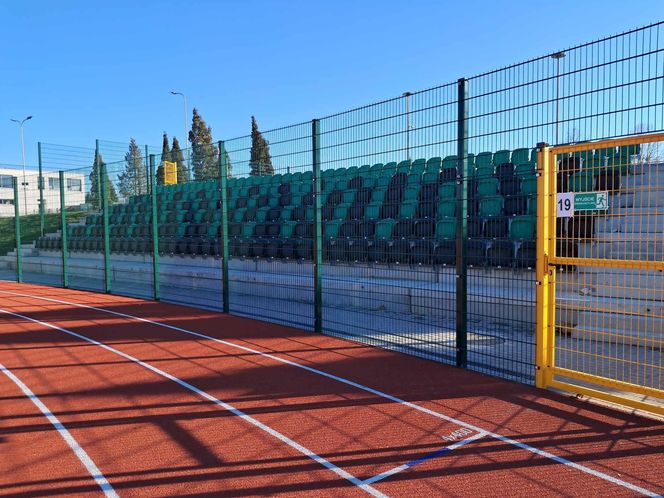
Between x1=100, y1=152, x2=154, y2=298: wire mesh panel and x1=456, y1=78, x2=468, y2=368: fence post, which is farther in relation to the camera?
x1=100, y1=152, x2=154, y2=298: wire mesh panel

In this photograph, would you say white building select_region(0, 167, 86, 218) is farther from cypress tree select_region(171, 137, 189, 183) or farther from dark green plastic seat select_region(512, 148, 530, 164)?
dark green plastic seat select_region(512, 148, 530, 164)

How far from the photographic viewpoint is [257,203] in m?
16.2

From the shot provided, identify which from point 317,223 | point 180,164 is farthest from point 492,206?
point 180,164

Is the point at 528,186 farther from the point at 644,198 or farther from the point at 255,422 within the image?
the point at 255,422

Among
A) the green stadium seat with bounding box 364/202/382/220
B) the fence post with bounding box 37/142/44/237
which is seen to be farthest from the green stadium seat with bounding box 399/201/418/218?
the fence post with bounding box 37/142/44/237

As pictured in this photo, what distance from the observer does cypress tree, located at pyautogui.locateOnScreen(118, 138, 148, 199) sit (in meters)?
13.3

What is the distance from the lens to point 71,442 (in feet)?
13.6

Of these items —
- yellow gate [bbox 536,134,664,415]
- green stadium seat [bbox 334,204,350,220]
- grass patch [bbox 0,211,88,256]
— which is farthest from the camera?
grass patch [bbox 0,211,88,256]

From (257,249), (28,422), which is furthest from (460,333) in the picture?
(257,249)

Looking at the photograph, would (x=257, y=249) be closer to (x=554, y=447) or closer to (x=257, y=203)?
(x=257, y=203)

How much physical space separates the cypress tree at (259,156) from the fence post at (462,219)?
4042 millimetres

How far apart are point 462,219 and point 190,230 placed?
1170 centimetres

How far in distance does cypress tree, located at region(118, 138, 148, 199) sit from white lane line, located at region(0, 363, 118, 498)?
8211mm

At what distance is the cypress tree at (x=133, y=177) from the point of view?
13.3 metres
